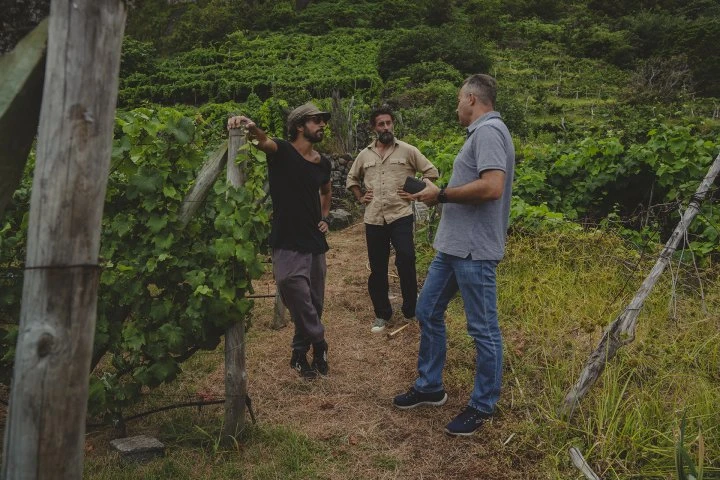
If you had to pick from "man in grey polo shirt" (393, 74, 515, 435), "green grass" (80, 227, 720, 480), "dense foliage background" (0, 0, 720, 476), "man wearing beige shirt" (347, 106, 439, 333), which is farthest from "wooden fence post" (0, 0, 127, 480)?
"man wearing beige shirt" (347, 106, 439, 333)

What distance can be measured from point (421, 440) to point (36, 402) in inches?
97.2

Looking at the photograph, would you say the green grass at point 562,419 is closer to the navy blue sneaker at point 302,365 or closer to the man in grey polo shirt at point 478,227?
the man in grey polo shirt at point 478,227

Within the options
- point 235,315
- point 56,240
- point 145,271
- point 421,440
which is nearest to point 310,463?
point 421,440

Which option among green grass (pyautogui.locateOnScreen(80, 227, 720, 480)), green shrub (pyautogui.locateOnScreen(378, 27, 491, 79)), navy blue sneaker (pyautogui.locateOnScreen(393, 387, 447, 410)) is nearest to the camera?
green grass (pyautogui.locateOnScreen(80, 227, 720, 480))

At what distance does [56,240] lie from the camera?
1570mm

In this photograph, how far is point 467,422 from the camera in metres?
3.57

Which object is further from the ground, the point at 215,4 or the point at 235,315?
the point at 215,4

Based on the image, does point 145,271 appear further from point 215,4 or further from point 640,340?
point 215,4

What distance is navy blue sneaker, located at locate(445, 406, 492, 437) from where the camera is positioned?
140 inches

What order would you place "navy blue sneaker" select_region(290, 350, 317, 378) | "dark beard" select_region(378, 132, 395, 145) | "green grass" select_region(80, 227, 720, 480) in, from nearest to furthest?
"green grass" select_region(80, 227, 720, 480)
"navy blue sneaker" select_region(290, 350, 317, 378)
"dark beard" select_region(378, 132, 395, 145)

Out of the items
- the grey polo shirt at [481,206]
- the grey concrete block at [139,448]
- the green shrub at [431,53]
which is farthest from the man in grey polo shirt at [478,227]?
the green shrub at [431,53]

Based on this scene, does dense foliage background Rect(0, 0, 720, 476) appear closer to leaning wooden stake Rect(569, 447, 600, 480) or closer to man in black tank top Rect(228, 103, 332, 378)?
man in black tank top Rect(228, 103, 332, 378)

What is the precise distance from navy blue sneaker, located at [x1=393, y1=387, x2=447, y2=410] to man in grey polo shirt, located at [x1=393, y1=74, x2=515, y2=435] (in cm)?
35

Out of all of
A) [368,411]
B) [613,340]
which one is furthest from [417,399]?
[613,340]
